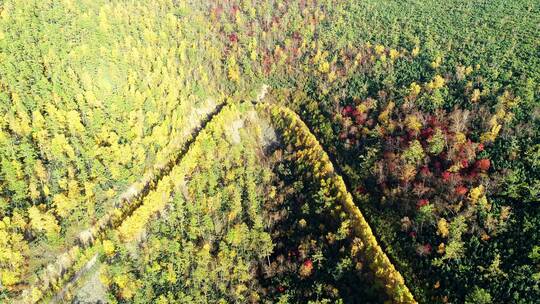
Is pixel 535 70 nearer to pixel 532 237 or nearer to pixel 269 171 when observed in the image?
pixel 532 237

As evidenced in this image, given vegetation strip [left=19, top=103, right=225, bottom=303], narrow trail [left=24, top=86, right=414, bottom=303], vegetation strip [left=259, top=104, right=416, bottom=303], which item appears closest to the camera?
vegetation strip [left=259, top=104, right=416, bottom=303]

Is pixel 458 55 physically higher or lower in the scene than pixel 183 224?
higher

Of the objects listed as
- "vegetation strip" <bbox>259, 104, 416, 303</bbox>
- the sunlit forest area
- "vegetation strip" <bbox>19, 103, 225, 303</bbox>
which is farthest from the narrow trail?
"vegetation strip" <bbox>259, 104, 416, 303</bbox>

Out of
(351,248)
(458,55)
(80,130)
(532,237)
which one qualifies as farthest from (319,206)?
(458,55)

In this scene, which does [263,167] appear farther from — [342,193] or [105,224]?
[105,224]

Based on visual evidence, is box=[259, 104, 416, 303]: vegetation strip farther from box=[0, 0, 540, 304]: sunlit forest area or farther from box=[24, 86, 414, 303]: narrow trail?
box=[24, 86, 414, 303]: narrow trail

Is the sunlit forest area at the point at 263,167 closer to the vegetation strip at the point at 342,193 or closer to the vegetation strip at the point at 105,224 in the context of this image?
the vegetation strip at the point at 105,224
